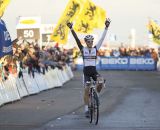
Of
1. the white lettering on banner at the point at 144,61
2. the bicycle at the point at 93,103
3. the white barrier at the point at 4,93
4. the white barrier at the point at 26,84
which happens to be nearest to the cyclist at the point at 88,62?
the bicycle at the point at 93,103

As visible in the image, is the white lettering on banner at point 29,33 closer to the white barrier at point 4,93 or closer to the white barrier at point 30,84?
the white barrier at point 30,84

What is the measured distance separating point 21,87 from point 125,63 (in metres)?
36.4

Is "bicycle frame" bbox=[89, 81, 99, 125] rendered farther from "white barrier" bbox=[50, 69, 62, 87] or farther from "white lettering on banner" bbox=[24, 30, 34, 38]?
"white lettering on banner" bbox=[24, 30, 34, 38]

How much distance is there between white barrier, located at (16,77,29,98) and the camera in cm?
2150

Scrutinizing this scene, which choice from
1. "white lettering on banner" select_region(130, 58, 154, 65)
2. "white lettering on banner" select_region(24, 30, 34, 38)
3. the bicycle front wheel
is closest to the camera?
the bicycle front wheel

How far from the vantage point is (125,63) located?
189 feet

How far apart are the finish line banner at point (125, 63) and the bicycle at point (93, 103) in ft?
138

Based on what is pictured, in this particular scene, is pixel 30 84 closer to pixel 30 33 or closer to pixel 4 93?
pixel 4 93

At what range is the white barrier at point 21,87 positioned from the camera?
70.5 feet

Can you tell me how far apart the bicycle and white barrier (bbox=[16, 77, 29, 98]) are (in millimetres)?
7129

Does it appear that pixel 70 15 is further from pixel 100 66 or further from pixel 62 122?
pixel 100 66

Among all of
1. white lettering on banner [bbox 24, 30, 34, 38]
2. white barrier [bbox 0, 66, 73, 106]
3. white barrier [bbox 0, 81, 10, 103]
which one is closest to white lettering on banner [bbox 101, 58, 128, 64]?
white lettering on banner [bbox 24, 30, 34, 38]

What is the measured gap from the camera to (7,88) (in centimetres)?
1978

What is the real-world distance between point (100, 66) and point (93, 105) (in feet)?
144
